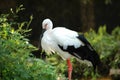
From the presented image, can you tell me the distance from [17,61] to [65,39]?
1.71 m

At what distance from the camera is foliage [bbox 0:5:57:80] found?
269 inches

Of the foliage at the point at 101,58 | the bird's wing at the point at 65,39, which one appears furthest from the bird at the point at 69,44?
the foliage at the point at 101,58

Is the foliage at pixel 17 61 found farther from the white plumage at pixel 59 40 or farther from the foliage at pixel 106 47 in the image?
the foliage at pixel 106 47

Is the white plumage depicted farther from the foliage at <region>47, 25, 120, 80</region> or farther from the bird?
the foliage at <region>47, 25, 120, 80</region>

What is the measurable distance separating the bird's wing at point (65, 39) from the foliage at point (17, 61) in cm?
112

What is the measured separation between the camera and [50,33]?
861 centimetres

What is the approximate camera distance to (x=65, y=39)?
334 inches

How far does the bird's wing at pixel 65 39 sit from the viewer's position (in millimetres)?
8453

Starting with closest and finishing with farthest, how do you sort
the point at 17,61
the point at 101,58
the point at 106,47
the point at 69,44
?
the point at 17,61
the point at 69,44
the point at 101,58
the point at 106,47

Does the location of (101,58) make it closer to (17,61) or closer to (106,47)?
(106,47)

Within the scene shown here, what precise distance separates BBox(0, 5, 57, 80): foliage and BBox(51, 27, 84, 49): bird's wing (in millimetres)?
1115

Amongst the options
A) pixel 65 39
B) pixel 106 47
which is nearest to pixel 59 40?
pixel 65 39

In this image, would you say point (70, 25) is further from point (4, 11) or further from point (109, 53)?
point (109, 53)

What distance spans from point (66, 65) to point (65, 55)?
99 cm
